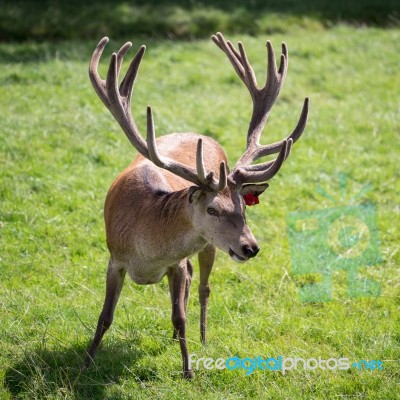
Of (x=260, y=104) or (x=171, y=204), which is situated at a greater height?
(x=260, y=104)

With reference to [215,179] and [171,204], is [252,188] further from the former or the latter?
[171,204]

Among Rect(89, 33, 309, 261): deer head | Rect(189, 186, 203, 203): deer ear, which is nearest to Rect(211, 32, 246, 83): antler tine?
Rect(89, 33, 309, 261): deer head

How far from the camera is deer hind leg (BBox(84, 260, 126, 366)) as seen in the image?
5375mm

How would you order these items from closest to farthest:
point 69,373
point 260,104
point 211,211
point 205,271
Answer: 1. point 211,211
2. point 69,373
3. point 260,104
4. point 205,271

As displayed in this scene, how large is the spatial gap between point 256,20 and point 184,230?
33.5ft

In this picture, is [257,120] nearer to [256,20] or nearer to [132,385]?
[132,385]

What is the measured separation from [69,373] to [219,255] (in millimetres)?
2301

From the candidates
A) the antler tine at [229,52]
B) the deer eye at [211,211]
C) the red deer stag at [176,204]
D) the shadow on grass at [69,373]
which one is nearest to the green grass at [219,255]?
the shadow on grass at [69,373]

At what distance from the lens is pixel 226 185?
491 cm

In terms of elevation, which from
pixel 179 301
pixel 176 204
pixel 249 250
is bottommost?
pixel 179 301

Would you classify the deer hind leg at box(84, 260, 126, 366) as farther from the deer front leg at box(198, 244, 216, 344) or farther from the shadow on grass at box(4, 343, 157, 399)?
the deer front leg at box(198, 244, 216, 344)

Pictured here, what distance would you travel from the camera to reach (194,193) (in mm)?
4988

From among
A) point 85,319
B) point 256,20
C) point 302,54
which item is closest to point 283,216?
point 85,319

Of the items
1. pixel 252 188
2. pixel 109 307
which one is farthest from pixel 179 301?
pixel 252 188
